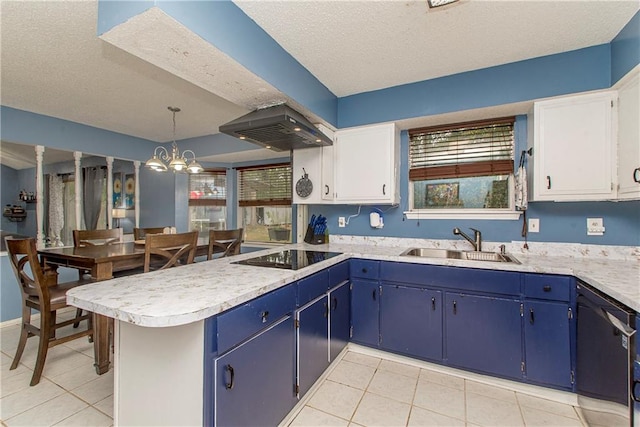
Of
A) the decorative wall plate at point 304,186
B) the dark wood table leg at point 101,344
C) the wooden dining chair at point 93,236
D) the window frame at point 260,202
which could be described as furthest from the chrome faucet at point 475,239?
the wooden dining chair at point 93,236

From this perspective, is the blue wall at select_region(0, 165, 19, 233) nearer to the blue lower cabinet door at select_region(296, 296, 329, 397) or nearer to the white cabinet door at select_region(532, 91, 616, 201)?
the blue lower cabinet door at select_region(296, 296, 329, 397)

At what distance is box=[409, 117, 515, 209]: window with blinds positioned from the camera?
8.18 ft

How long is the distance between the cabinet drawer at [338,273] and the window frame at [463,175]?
2.97 feet

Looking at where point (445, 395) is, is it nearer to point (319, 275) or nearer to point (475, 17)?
point (319, 275)

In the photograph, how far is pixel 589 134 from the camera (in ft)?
6.46

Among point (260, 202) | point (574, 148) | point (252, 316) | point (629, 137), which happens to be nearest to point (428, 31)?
point (574, 148)

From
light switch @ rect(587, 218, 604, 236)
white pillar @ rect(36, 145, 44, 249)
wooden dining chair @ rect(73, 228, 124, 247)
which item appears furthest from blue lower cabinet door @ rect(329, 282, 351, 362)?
white pillar @ rect(36, 145, 44, 249)

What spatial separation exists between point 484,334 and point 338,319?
3.49 ft

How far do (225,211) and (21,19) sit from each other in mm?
3202

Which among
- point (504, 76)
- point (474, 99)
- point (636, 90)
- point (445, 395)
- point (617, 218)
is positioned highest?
point (504, 76)

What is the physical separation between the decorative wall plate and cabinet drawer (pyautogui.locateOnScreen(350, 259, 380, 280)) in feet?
2.93

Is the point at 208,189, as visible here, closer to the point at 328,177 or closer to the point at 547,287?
the point at 328,177

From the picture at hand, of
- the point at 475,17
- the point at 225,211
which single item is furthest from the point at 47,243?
the point at 475,17

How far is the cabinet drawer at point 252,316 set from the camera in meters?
1.15
